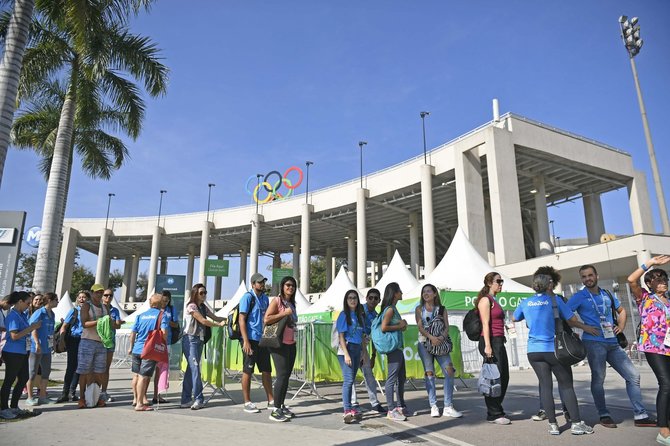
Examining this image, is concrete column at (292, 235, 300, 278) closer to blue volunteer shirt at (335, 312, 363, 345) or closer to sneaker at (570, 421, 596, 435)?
blue volunteer shirt at (335, 312, 363, 345)

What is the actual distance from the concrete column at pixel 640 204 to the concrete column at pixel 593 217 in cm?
281

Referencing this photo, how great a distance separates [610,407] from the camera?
21.4ft

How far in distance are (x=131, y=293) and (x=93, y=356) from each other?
56790mm

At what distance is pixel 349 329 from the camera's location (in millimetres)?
6195

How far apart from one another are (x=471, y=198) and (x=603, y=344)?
73.7 ft

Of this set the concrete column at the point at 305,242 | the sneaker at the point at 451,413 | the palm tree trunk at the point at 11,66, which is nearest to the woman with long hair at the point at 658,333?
the sneaker at the point at 451,413

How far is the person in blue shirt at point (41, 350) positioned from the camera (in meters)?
6.95

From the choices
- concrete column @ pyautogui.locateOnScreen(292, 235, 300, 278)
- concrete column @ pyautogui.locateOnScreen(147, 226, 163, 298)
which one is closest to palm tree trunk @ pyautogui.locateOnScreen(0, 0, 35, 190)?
concrete column @ pyautogui.locateOnScreen(147, 226, 163, 298)

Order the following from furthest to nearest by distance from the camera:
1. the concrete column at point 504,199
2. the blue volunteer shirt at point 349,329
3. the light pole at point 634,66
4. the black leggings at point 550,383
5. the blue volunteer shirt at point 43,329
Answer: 1. the concrete column at point 504,199
2. the light pole at point 634,66
3. the blue volunteer shirt at point 43,329
4. the blue volunteer shirt at point 349,329
5. the black leggings at point 550,383

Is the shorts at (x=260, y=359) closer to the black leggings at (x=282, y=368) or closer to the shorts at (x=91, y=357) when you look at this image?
the black leggings at (x=282, y=368)

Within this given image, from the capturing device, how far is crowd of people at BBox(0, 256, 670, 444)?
5.01m

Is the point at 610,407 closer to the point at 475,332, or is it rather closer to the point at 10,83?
the point at 475,332

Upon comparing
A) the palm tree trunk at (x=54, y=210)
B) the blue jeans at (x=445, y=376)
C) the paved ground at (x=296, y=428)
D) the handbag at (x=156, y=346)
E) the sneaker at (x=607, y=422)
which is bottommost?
the paved ground at (x=296, y=428)

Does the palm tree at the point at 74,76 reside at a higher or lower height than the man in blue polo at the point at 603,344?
higher
